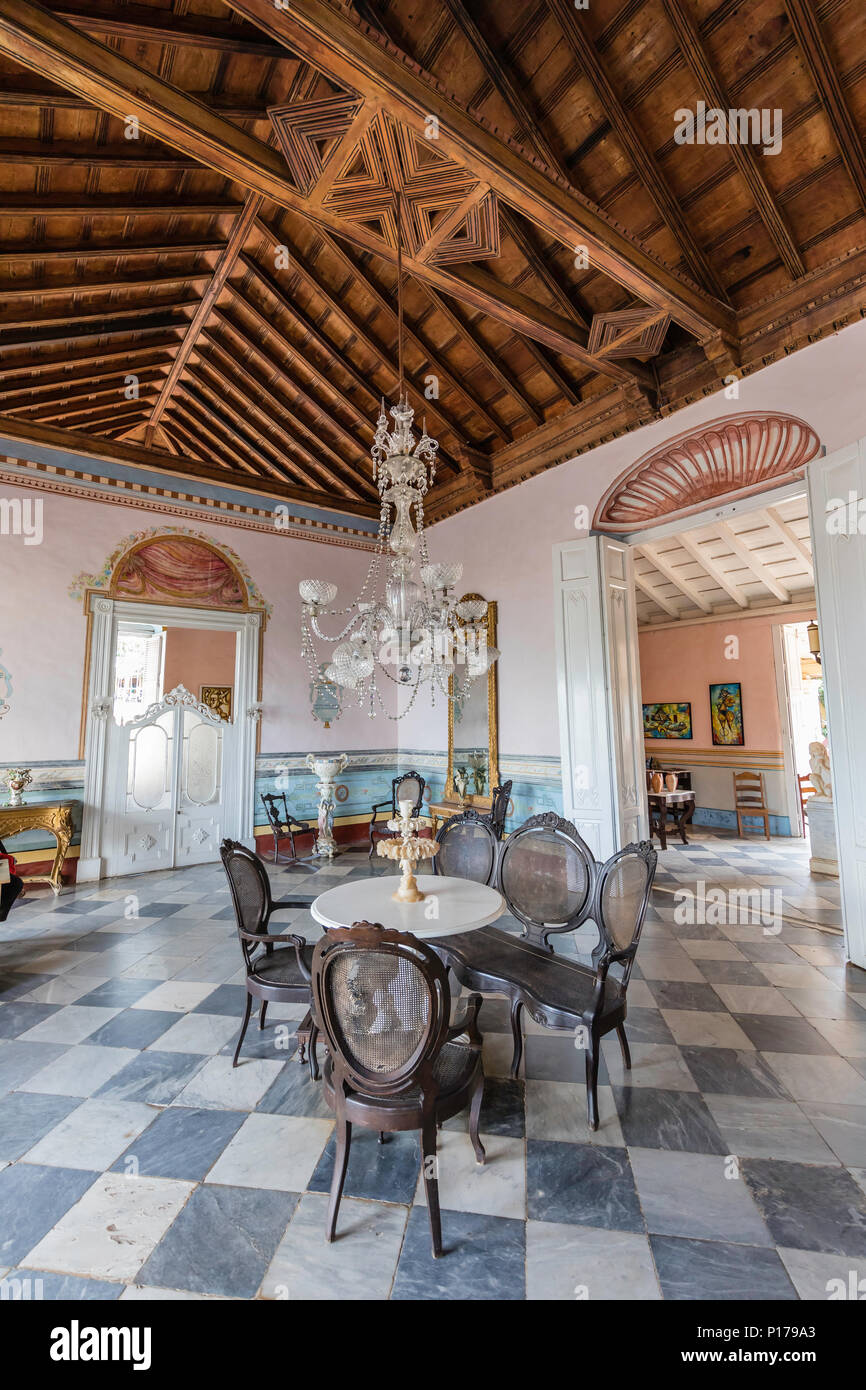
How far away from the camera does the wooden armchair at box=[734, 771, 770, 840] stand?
8594 mm

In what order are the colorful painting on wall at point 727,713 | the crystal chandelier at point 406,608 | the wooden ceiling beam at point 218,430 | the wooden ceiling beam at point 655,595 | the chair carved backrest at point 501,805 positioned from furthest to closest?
1. the wooden ceiling beam at point 655,595
2. the colorful painting on wall at point 727,713
3. the wooden ceiling beam at point 218,430
4. the chair carved backrest at point 501,805
5. the crystal chandelier at point 406,608

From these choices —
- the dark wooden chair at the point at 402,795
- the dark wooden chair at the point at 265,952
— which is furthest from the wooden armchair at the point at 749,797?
the dark wooden chair at the point at 265,952

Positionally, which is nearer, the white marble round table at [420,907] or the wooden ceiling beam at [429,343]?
the white marble round table at [420,907]

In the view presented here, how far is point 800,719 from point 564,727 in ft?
17.4

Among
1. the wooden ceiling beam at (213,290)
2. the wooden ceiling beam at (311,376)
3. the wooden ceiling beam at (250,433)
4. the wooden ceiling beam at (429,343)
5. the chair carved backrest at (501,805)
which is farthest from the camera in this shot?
the wooden ceiling beam at (250,433)

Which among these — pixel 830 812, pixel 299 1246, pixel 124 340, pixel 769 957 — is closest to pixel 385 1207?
pixel 299 1246

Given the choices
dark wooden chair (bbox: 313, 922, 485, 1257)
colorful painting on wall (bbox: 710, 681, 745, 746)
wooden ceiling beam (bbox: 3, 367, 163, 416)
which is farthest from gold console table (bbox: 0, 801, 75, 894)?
colorful painting on wall (bbox: 710, 681, 745, 746)

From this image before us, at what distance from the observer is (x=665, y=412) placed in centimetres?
512

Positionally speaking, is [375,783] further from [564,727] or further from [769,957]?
[769,957]

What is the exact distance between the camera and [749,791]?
875cm

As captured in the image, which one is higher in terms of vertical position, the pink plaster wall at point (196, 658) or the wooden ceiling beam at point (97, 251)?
the wooden ceiling beam at point (97, 251)

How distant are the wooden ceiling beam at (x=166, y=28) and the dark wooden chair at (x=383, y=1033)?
401 centimetres

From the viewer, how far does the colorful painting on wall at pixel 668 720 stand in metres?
9.91

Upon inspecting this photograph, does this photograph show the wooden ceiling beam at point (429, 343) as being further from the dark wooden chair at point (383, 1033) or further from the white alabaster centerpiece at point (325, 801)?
the dark wooden chair at point (383, 1033)
